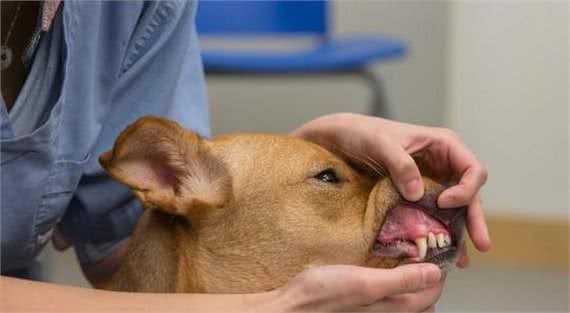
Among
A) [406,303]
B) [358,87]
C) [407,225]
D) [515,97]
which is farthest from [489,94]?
[406,303]

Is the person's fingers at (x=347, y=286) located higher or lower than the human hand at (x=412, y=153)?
lower

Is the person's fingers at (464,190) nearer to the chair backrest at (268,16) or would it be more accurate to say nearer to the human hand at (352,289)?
the human hand at (352,289)

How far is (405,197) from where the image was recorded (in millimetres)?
1165

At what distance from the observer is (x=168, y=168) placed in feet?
4.02

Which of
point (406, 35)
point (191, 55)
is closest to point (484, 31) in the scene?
point (406, 35)

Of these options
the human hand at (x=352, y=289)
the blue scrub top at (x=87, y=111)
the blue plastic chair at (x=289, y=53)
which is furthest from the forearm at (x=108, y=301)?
the blue plastic chair at (x=289, y=53)

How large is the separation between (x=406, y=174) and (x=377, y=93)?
148 cm

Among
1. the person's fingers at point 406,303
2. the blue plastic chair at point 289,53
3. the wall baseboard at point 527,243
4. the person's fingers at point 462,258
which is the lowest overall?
the wall baseboard at point 527,243

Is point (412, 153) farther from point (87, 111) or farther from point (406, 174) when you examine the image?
point (87, 111)

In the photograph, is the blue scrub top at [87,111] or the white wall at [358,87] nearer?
the blue scrub top at [87,111]

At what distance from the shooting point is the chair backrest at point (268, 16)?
2.78 meters

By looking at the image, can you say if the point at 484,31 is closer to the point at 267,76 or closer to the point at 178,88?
the point at 267,76

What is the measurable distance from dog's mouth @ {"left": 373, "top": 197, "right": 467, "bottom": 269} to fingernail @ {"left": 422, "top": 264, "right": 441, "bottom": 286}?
0.06 meters

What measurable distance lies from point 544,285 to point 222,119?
122cm
